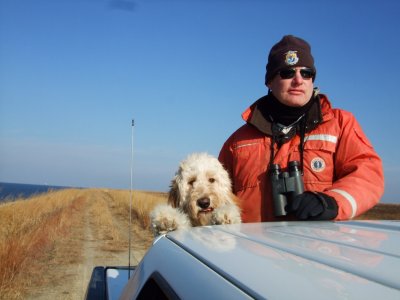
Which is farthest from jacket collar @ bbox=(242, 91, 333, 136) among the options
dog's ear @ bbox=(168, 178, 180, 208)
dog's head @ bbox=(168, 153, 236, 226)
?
dog's ear @ bbox=(168, 178, 180, 208)

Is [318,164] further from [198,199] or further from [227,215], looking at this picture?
[198,199]

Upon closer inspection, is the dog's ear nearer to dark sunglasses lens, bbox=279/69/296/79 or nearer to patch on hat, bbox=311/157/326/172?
patch on hat, bbox=311/157/326/172

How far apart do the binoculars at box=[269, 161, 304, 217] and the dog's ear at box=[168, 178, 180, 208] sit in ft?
4.21

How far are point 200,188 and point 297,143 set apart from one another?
45.5 inches

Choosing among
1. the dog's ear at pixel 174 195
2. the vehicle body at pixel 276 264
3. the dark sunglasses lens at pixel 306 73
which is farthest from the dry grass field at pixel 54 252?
the vehicle body at pixel 276 264

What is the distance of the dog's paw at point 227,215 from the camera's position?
3836mm

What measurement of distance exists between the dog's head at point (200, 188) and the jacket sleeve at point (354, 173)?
1159 mm

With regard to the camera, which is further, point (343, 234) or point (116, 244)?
point (116, 244)

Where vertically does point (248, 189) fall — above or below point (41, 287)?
above

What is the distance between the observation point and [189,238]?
2.17 m

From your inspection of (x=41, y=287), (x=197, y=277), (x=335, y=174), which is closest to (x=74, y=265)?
(x=41, y=287)

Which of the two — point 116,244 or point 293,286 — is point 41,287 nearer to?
point 116,244

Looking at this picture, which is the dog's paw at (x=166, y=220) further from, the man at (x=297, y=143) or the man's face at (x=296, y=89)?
the man's face at (x=296, y=89)

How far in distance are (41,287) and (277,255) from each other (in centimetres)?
792
